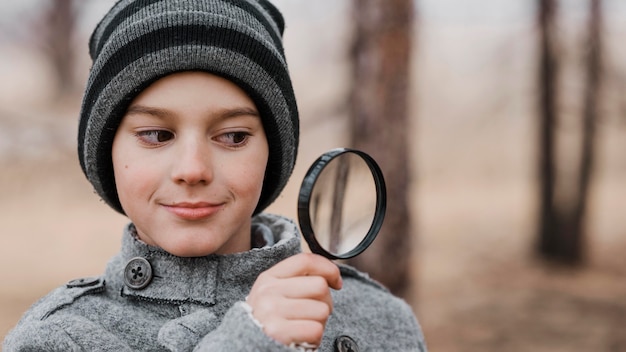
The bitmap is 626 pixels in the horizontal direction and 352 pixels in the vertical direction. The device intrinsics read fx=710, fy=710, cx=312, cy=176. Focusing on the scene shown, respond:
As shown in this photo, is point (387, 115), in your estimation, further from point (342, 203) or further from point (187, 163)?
point (187, 163)

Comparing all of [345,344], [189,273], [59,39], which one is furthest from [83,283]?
[59,39]

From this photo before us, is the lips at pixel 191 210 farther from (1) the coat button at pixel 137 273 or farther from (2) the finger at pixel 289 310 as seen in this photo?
(2) the finger at pixel 289 310

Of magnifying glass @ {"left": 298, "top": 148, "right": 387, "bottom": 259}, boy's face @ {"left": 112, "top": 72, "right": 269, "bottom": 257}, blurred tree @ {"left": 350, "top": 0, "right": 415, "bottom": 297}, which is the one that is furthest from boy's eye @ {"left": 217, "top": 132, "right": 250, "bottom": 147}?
blurred tree @ {"left": 350, "top": 0, "right": 415, "bottom": 297}

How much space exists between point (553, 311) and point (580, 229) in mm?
1874

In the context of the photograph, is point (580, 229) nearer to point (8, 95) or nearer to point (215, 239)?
point (215, 239)

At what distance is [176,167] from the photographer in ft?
4.81

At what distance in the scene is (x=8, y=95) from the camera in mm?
13773

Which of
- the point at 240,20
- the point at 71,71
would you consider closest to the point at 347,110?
the point at 240,20

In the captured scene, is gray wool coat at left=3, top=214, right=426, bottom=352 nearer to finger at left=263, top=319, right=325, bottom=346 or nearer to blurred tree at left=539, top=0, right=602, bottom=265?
finger at left=263, top=319, right=325, bottom=346

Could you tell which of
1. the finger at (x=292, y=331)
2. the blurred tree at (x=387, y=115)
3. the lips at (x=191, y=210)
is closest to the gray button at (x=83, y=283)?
the lips at (x=191, y=210)

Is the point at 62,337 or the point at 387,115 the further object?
the point at 387,115

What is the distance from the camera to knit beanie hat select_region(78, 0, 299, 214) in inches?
59.6

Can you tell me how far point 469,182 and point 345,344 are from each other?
11930mm

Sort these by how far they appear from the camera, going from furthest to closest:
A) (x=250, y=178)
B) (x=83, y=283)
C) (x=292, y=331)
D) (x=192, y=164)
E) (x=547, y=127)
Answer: (x=547, y=127), (x=83, y=283), (x=250, y=178), (x=192, y=164), (x=292, y=331)
